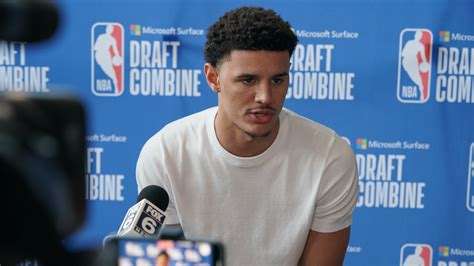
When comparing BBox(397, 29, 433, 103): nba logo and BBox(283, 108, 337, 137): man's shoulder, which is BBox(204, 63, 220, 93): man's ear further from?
BBox(397, 29, 433, 103): nba logo

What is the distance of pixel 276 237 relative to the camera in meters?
1.58

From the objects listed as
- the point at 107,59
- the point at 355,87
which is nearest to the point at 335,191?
the point at 355,87

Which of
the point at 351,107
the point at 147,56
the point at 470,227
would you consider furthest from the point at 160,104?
the point at 470,227

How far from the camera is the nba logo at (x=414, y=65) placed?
2307 millimetres

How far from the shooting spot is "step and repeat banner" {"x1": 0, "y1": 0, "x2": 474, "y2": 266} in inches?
91.0

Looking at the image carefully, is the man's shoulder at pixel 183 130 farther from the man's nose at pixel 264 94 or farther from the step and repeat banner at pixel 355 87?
the step and repeat banner at pixel 355 87

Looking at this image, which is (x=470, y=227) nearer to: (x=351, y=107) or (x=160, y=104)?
(x=351, y=107)

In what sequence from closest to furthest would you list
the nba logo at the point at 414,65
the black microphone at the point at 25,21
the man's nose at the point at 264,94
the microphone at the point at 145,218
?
the black microphone at the point at 25,21
the microphone at the point at 145,218
the man's nose at the point at 264,94
the nba logo at the point at 414,65

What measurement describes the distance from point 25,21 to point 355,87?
6.29ft

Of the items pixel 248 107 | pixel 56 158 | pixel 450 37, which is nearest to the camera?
pixel 56 158

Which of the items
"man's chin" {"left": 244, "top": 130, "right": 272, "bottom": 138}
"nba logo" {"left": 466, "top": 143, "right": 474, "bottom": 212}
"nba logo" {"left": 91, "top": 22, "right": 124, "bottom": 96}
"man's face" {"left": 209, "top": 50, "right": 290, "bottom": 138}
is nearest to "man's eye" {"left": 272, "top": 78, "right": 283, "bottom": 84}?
"man's face" {"left": 209, "top": 50, "right": 290, "bottom": 138}

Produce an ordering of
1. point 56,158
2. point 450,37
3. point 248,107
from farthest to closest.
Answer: point 450,37, point 248,107, point 56,158

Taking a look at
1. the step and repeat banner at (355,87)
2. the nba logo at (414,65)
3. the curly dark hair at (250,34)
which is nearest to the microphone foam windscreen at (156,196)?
the curly dark hair at (250,34)

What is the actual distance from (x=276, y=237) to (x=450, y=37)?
1093 mm
